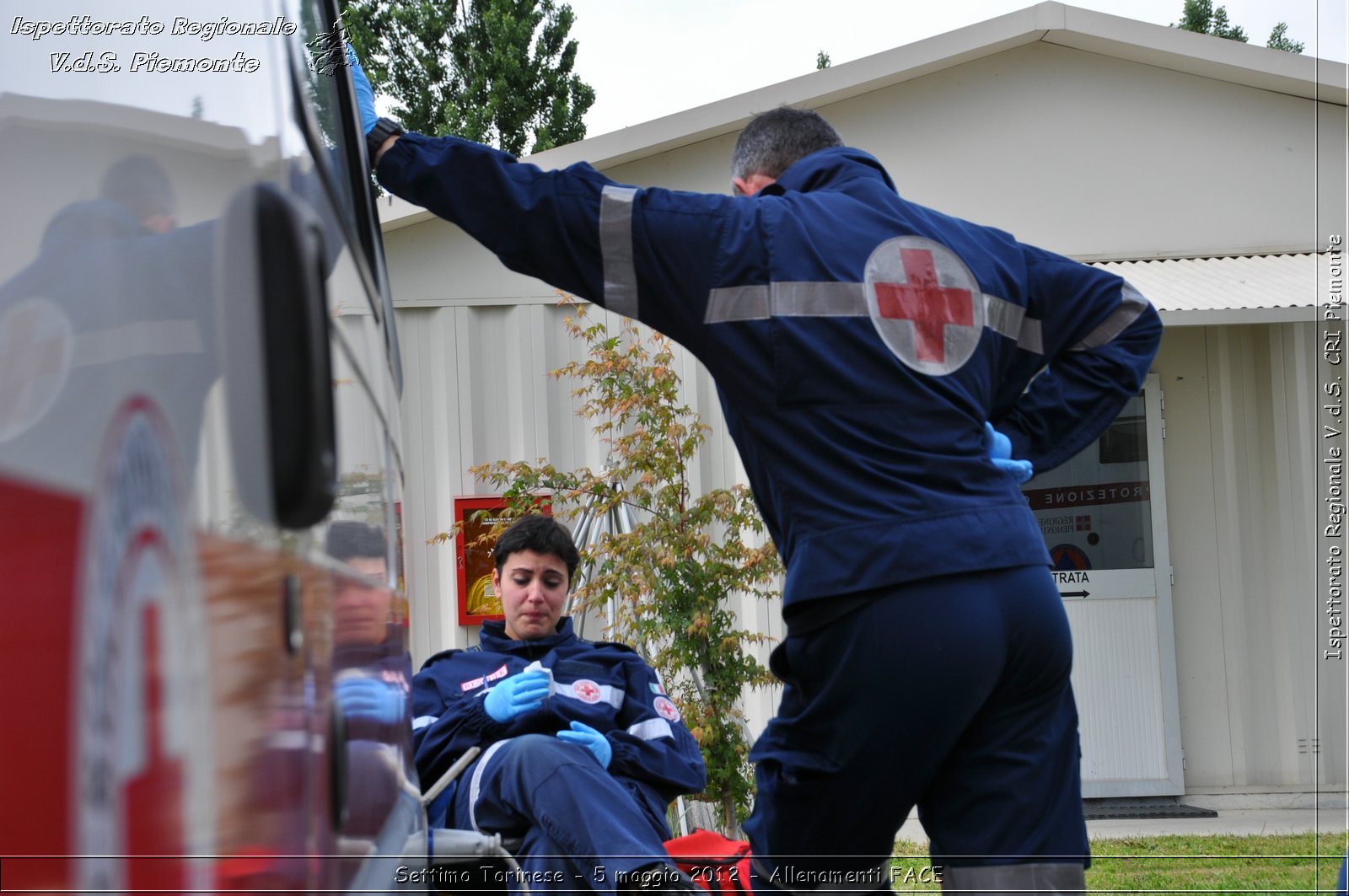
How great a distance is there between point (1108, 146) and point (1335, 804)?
4031 mm

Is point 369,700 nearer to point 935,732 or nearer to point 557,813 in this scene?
point 935,732

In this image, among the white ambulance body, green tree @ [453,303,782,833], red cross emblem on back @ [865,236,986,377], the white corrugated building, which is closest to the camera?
red cross emblem on back @ [865,236,986,377]

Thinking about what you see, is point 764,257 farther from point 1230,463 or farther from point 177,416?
point 1230,463

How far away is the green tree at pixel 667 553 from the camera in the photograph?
5.84 metres

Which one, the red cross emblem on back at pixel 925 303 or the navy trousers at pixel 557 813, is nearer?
the red cross emblem on back at pixel 925 303

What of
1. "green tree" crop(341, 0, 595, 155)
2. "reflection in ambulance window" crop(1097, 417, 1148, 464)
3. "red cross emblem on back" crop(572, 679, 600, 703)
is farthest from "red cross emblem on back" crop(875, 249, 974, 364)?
"green tree" crop(341, 0, 595, 155)

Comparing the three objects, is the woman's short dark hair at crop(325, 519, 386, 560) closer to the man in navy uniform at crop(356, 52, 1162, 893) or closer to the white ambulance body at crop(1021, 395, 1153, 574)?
the man in navy uniform at crop(356, 52, 1162, 893)

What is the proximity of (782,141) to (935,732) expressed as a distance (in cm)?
126

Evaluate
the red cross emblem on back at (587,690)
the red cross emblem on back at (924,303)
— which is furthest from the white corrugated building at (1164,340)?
the red cross emblem on back at (924,303)

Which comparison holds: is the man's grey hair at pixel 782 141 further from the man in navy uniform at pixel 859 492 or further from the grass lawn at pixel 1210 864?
the grass lawn at pixel 1210 864

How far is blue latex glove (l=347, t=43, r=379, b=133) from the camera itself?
2.31 meters

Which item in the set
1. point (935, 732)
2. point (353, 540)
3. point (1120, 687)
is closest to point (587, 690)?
point (935, 732)

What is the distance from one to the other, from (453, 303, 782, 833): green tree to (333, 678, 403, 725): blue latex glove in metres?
3.81

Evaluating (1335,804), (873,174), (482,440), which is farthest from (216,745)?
(1335,804)
